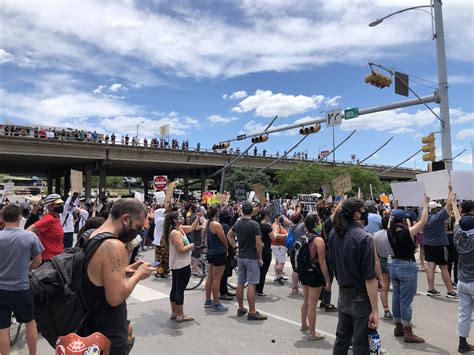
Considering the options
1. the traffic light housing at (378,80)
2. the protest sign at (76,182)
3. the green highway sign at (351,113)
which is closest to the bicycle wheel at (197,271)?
the protest sign at (76,182)

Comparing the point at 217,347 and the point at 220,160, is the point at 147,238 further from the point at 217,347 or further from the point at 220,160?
the point at 220,160

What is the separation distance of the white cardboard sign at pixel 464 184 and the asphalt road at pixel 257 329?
6.82 ft

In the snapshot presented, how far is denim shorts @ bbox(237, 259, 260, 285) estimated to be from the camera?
6730 mm

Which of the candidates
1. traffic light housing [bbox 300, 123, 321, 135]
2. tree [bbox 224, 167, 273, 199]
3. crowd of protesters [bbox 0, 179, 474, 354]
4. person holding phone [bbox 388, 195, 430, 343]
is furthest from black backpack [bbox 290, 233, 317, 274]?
tree [bbox 224, 167, 273, 199]

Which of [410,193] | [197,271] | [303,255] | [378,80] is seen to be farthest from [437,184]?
[378,80]

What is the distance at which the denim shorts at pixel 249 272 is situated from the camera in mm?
6730

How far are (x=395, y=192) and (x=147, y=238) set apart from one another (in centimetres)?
1147

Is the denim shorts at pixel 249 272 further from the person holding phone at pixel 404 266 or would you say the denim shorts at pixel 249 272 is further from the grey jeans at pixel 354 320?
the grey jeans at pixel 354 320

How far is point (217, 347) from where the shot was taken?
5.45 metres

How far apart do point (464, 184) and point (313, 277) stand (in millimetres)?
3874

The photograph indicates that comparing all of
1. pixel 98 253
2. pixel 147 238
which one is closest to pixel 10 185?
pixel 147 238

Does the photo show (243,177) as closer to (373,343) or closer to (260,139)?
(260,139)

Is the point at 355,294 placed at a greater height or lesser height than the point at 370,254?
lesser

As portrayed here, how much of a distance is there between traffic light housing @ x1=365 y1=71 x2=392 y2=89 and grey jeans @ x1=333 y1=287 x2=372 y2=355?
10476mm
